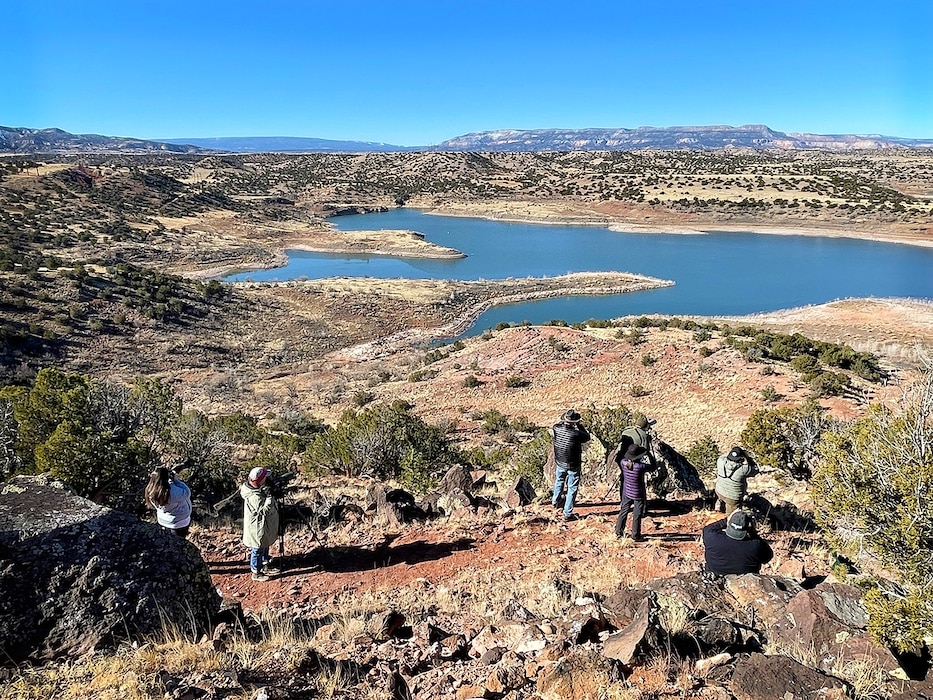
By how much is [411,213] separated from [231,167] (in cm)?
5570

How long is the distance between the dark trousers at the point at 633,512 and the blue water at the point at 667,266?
107 feet

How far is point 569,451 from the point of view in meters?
7.98

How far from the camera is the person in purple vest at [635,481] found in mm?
7074

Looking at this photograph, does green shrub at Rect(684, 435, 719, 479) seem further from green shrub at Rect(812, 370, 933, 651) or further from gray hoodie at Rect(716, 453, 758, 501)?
green shrub at Rect(812, 370, 933, 651)

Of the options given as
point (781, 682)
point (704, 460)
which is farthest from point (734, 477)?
point (704, 460)

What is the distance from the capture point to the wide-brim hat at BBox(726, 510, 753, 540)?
5.65m

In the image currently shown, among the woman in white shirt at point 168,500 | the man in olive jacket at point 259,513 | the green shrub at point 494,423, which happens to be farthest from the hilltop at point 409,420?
the woman in white shirt at point 168,500

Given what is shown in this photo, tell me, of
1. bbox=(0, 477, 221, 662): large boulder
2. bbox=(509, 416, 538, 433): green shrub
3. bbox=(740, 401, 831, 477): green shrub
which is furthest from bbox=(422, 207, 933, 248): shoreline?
bbox=(0, 477, 221, 662): large boulder

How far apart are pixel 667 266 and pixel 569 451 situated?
175 feet

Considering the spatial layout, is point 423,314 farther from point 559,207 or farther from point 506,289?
point 559,207

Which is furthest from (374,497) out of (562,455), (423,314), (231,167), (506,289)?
(231,167)

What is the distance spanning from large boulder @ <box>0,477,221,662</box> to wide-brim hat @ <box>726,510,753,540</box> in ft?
15.6

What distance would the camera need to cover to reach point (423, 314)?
133 feet

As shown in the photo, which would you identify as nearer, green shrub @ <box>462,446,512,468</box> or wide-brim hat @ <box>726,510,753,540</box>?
wide-brim hat @ <box>726,510,753,540</box>
